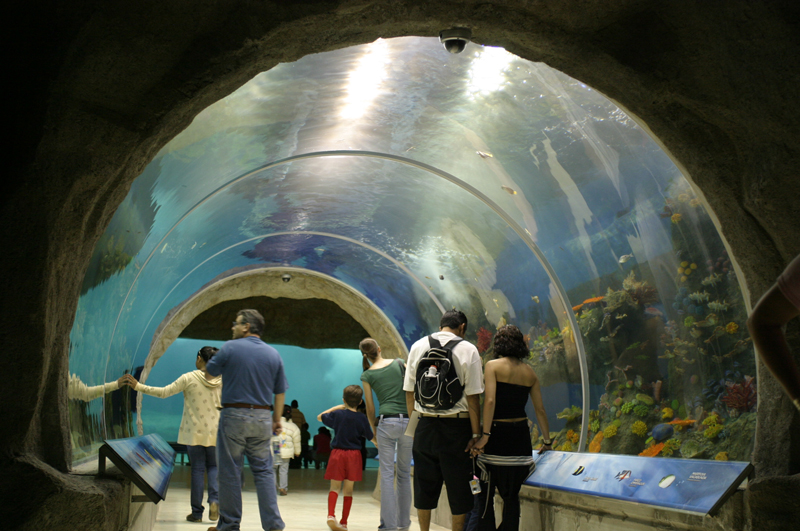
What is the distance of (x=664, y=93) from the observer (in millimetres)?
3416

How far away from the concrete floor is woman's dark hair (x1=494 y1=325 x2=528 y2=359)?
2.80 m

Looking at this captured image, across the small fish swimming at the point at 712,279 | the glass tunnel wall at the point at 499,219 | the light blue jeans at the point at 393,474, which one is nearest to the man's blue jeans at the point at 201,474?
the glass tunnel wall at the point at 499,219

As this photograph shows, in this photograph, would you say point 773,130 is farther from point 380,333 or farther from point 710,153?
point 380,333

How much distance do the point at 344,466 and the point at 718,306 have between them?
3745mm

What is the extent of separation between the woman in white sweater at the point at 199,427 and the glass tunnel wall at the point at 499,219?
74cm

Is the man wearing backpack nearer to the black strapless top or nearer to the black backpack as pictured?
the black backpack

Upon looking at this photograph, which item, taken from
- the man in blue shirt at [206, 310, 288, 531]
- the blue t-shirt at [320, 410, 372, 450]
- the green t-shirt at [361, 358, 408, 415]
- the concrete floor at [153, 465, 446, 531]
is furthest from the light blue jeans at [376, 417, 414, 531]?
the man in blue shirt at [206, 310, 288, 531]

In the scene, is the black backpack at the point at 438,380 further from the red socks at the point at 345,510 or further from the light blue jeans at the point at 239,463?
the red socks at the point at 345,510

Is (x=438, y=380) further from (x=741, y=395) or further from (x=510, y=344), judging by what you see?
(x=741, y=395)

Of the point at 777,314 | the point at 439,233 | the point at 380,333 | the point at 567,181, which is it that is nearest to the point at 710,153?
the point at 777,314

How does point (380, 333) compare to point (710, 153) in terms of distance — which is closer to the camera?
point (710, 153)

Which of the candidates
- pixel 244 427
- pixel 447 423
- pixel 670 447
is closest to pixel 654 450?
pixel 670 447

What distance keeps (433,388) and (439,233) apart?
3.73 metres

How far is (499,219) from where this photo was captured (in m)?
7.24
